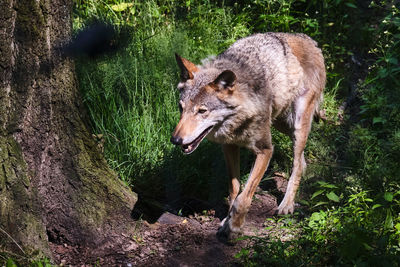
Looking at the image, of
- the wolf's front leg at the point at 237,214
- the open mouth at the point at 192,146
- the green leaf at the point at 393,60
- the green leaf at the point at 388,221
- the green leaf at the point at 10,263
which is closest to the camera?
the green leaf at the point at 10,263

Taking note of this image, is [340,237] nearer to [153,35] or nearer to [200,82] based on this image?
[200,82]

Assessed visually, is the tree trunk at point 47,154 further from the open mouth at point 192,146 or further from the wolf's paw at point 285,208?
the wolf's paw at point 285,208

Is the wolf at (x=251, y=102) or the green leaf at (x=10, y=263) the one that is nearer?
the green leaf at (x=10, y=263)

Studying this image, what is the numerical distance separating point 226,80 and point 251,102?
383 mm

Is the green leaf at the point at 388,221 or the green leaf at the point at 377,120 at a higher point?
the green leaf at the point at 388,221

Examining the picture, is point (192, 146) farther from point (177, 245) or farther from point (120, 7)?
point (120, 7)

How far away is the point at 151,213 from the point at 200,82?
54.4 inches

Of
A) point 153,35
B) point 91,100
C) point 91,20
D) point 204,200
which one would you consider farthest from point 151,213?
point 91,20

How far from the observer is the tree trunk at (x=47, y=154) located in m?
3.22

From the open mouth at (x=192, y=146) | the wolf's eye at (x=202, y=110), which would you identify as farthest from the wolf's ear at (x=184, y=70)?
the open mouth at (x=192, y=146)

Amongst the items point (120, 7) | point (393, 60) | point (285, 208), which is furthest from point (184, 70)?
point (393, 60)

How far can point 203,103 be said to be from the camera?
157 inches

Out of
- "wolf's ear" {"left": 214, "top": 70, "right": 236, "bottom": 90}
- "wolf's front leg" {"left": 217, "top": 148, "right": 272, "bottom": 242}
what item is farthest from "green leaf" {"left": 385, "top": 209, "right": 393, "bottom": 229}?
"wolf's ear" {"left": 214, "top": 70, "right": 236, "bottom": 90}

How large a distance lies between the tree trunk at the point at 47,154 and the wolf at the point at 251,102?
2.79 ft
